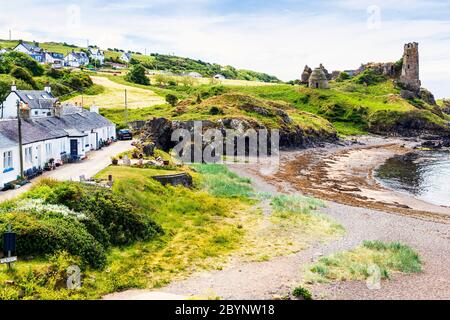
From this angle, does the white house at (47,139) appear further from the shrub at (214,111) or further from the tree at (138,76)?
the tree at (138,76)

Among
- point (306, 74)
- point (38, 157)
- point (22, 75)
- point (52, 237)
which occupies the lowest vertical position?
point (52, 237)

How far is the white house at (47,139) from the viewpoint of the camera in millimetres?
32438

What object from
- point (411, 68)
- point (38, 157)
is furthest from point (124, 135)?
point (411, 68)

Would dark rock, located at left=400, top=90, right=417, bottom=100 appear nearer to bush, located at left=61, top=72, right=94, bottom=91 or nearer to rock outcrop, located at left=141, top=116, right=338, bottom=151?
rock outcrop, located at left=141, top=116, right=338, bottom=151

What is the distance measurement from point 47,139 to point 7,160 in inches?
278

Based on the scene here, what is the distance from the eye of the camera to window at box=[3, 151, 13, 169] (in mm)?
31423

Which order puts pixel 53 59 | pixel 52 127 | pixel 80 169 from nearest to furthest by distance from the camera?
1. pixel 80 169
2. pixel 52 127
3. pixel 53 59

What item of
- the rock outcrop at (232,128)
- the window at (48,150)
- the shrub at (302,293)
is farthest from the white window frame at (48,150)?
the shrub at (302,293)

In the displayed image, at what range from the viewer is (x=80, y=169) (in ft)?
126

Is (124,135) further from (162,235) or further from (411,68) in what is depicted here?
(411,68)

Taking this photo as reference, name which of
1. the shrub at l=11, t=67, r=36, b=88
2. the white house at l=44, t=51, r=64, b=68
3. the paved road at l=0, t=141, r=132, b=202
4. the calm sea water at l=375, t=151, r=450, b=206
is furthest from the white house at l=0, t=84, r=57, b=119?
the white house at l=44, t=51, r=64, b=68

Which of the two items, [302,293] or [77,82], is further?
[77,82]

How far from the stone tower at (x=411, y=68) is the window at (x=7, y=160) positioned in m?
146

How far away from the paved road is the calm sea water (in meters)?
33.2
